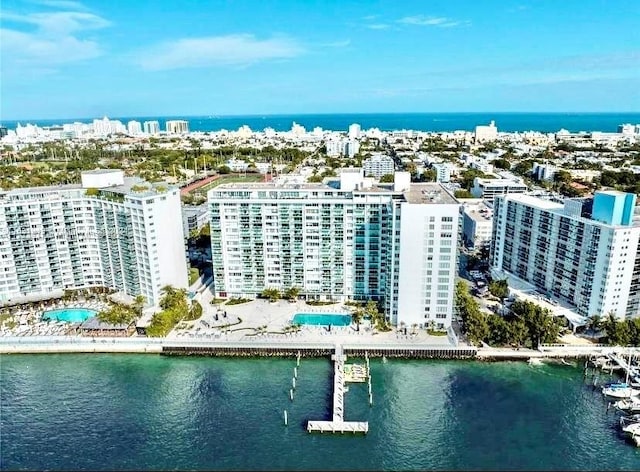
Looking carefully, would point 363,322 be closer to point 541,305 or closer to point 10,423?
point 541,305

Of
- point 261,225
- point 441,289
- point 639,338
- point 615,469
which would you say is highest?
point 261,225

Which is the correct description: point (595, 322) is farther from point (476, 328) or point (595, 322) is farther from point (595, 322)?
point (476, 328)

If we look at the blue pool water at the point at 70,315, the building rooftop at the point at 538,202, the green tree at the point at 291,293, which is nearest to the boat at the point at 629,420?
the building rooftop at the point at 538,202

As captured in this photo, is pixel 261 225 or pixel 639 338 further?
pixel 261 225

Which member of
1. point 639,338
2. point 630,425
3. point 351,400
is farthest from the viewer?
point 639,338

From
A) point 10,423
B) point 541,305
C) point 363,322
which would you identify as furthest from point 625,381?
point 10,423
